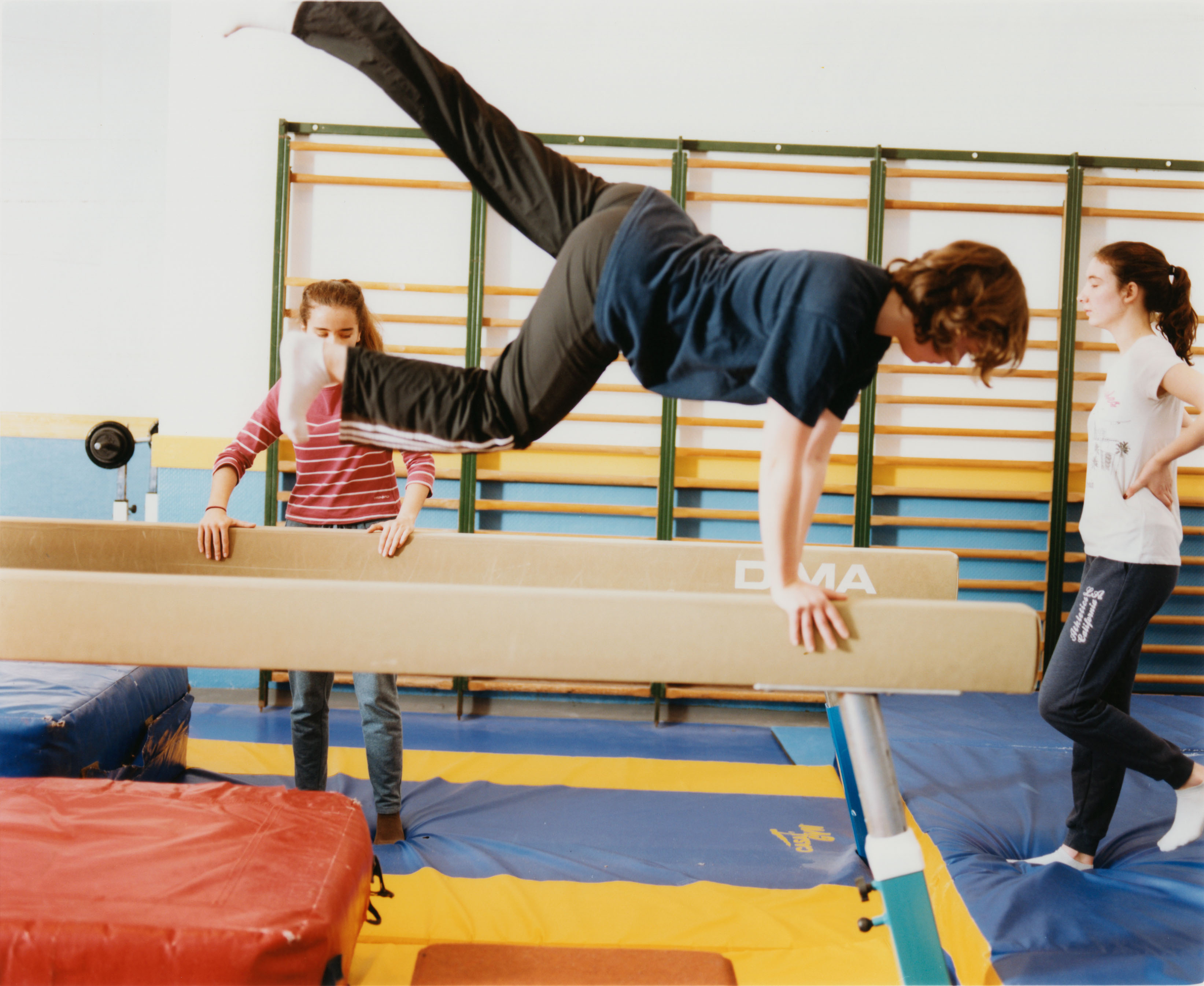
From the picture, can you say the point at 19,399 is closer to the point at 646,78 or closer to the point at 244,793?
the point at 244,793

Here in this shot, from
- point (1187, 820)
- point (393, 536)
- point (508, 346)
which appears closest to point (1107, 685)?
point (1187, 820)

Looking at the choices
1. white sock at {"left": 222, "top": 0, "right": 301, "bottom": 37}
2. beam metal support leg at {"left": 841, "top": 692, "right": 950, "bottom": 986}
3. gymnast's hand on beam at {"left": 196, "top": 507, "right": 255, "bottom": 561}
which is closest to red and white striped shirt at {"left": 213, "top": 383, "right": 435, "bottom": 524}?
gymnast's hand on beam at {"left": 196, "top": 507, "right": 255, "bottom": 561}

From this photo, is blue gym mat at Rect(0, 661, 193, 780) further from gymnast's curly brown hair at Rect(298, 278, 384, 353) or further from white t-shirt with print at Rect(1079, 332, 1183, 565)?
white t-shirt with print at Rect(1079, 332, 1183, 565)

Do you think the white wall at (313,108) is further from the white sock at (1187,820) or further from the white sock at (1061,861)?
the white sock at (1061,861)

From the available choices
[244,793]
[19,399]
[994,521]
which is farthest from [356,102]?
[994,521]

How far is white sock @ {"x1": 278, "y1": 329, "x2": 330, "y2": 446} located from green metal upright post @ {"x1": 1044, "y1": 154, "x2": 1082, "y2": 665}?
11.7 feet

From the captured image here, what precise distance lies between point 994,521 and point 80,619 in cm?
384

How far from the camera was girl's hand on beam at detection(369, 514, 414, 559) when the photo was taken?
188 centimetres

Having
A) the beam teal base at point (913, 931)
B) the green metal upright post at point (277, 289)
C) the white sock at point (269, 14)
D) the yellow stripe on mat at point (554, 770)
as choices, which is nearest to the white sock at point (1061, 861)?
the yellow stripe on mat at point (554, 770)

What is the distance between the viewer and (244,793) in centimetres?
189

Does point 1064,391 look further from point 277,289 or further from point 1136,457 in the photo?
point 277,289

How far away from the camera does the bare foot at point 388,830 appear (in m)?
2.29

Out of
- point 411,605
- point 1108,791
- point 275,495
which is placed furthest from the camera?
point 275,495

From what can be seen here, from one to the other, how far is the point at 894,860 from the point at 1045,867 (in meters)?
1.11
